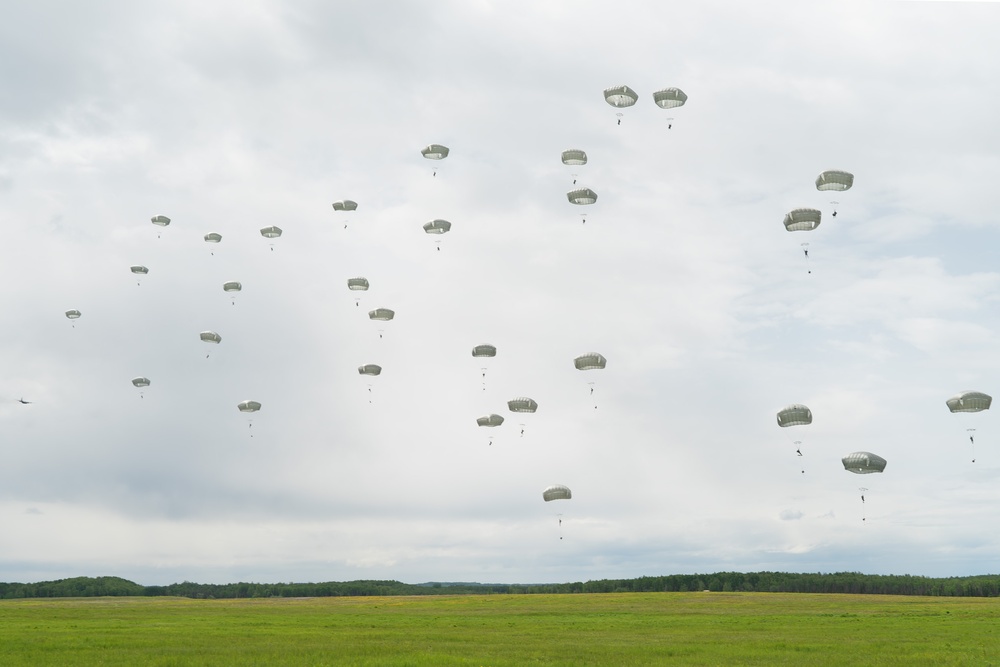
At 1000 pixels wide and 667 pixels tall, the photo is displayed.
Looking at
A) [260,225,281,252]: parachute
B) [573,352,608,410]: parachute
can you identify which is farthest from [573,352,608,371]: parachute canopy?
[260,225,281,252]: parachute

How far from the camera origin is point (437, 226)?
8419 cm

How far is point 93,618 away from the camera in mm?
82688

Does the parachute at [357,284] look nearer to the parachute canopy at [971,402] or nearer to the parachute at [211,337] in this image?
the parachute at [211,337]

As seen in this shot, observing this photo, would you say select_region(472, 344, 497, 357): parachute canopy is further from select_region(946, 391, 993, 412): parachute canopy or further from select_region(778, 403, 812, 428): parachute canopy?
select_region(946, 391, 993, 412): parachute canopy

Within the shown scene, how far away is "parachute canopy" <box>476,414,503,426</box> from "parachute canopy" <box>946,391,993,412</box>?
4099 centimetres

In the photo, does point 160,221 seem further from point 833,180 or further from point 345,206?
point 833,180

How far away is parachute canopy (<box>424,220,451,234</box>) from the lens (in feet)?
276

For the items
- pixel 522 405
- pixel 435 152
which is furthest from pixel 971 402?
pixel 435 152

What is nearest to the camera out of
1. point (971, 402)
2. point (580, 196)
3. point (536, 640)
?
point (536, 640)

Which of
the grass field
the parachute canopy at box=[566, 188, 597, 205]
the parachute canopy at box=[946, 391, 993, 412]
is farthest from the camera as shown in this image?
the parachute canopy at box=[566, 188, 597, 205]

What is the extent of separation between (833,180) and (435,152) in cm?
3740

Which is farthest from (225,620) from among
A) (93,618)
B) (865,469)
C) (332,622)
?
(865,469)

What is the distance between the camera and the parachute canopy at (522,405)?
81062 mm

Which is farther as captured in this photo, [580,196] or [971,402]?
[580,196]
